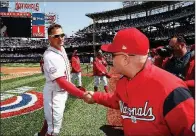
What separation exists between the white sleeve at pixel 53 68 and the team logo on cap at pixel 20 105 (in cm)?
401

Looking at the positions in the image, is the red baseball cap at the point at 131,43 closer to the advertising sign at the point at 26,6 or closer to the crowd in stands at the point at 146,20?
the crowd in stands at the point at 146,20

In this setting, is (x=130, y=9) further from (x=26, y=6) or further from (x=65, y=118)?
(x=65, y=118)

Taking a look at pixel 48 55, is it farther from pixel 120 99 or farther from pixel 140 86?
pixel 140 86

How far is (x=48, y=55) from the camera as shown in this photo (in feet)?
13.8

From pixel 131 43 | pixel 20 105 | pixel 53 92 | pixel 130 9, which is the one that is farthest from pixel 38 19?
pixel 131 43

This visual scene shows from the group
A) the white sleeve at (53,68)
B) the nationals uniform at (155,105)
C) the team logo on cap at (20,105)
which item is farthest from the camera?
the team logo on cap at (20,105)

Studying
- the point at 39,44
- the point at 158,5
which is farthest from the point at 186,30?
the point at 39,44

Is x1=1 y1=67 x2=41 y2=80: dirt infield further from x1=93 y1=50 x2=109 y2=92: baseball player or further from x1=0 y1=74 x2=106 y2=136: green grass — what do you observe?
x1=0 y1=74 x2=106 y2=136: green grass

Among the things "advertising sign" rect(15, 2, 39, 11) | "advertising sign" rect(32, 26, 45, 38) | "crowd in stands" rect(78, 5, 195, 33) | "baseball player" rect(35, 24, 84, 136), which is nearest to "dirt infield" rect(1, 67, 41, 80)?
"baseball player" rect(35, 24, 84, 136)

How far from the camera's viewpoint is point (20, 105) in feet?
30.9

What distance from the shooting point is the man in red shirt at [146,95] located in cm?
198

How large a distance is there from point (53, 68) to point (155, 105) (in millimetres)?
2180

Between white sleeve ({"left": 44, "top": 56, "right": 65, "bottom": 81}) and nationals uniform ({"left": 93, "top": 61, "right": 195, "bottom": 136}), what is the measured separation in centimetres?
165

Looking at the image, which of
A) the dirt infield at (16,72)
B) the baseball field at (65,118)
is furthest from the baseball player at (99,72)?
the dirt infield at (16,72)
